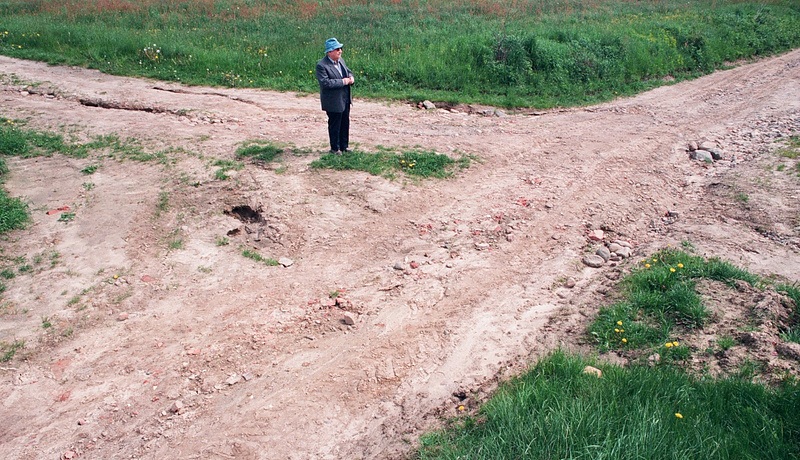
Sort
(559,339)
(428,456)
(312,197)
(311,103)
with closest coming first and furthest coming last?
(428,456) → (559,339) → (312,197) → (311,103)

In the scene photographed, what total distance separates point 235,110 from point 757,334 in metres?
9.94

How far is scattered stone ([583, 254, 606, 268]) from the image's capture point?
22.6ft

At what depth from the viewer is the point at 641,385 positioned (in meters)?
4.40

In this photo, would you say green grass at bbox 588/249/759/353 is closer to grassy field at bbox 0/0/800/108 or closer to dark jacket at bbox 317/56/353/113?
dark jacket at bbox 317/56/353/113

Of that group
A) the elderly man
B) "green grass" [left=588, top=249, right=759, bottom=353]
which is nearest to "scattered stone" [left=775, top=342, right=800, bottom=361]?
"green grass" [left=588, top=249, right=759, bottom=353]

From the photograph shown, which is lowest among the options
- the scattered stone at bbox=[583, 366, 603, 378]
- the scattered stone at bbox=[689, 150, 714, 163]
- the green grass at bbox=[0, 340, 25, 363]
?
the green grass at bbox=[0, 340, 25, 363]

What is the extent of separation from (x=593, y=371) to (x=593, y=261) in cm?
246

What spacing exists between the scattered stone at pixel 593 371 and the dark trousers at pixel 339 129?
18.7 feet

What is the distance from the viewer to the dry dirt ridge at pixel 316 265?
16.3ft

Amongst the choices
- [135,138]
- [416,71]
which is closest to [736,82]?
[416,71]

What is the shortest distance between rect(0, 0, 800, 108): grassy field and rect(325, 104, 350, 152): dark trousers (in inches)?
150

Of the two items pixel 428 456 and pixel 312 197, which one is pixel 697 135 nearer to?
pixel 312 197

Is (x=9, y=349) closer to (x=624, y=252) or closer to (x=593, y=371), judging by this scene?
(x=593, y=371)

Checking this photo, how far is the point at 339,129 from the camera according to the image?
30.1 feet
